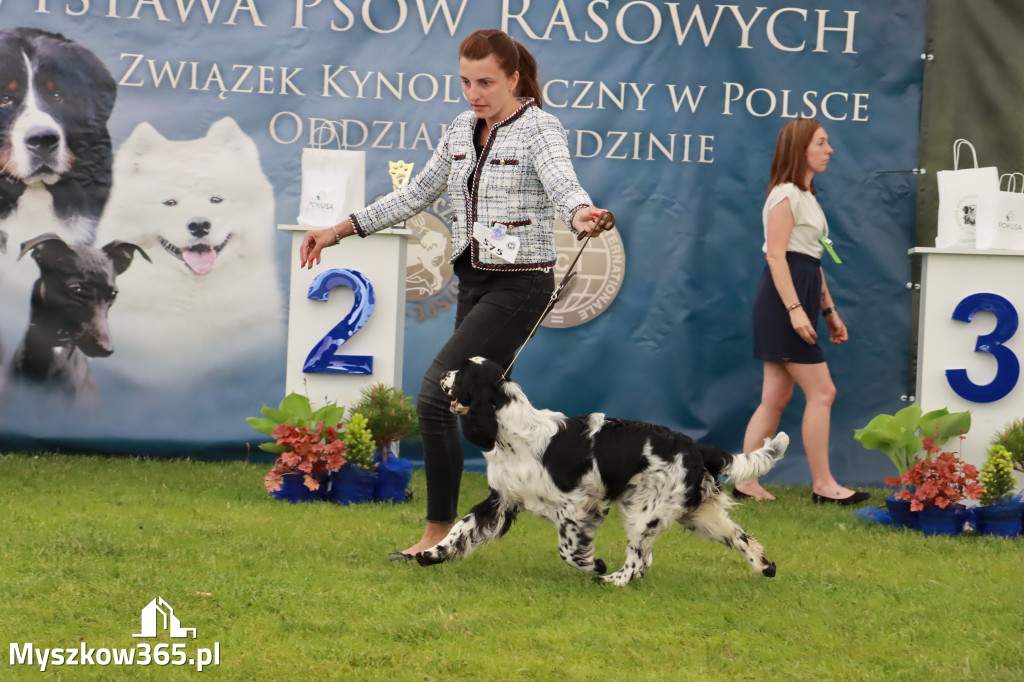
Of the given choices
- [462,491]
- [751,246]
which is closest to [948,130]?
[751,246]

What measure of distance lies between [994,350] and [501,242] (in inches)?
104

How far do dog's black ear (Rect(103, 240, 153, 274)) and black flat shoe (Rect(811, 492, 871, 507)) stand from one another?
12.0 ft

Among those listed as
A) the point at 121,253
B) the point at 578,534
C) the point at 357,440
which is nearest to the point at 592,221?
the point at 578,534

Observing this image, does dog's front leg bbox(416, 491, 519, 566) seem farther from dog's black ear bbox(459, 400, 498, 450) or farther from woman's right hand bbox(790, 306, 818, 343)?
woman's right hand bbox(790, 306, 818, 343)

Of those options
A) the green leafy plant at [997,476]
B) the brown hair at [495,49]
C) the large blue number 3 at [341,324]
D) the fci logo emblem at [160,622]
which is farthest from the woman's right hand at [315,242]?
the green leafy plant at [997,476]

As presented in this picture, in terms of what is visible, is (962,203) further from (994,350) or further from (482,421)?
(482,421)

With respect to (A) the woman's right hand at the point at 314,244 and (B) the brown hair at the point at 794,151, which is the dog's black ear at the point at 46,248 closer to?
(A) the woman's right hand at the point at 314,244

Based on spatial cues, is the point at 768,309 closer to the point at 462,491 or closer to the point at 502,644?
the point at 462,491

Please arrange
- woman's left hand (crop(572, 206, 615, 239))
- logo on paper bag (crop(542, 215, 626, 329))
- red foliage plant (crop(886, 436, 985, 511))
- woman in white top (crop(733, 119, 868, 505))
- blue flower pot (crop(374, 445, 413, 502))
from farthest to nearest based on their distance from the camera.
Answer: logo on paper bag (crop(542, 215, 626, 329))
woman in white top (crop(733, 119, 868, 505))
blue flower pot (crop(374, 445, 413, 502))
red foliage plant (crop(886, 436, 985, 511))
woman's left hand (crop(572, 206, 615, 239))

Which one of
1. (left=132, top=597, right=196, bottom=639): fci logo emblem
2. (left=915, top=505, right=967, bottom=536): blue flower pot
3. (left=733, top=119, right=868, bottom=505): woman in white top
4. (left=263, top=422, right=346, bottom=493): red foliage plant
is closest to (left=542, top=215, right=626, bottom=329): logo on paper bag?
(left=733, top=119, right=868, bottom=505): woman in white top

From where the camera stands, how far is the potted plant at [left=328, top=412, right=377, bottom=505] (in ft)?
17.7

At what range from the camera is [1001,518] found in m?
5.09

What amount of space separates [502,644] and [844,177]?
421 centimetres

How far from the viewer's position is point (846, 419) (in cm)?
664
